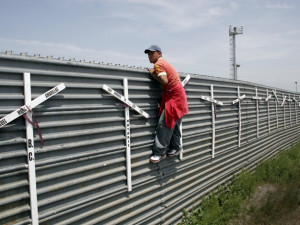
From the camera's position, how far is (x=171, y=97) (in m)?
4.01

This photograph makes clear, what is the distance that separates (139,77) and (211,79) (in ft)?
8.01

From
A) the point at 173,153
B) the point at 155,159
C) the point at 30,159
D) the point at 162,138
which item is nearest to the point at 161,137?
the point at 162,138

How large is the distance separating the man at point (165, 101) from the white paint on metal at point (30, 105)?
1.55 meters

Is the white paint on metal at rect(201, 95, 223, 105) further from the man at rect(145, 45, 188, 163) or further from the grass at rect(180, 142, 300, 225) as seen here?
the grass at rect(180, 142, 300, 225)

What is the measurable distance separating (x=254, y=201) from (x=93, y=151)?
15.2ft

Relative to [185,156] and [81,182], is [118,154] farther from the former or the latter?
[185,156]

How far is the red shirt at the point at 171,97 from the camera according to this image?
390cm

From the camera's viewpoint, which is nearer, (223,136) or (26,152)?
(26,152)

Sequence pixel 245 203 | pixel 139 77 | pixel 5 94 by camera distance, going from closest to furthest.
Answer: pixel 5 94 → pixel 139 77 → pixel 245 203

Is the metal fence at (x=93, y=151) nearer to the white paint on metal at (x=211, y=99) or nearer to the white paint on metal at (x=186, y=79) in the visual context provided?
the white paint on metal at (x=211, y=99)

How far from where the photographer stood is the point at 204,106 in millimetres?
5559

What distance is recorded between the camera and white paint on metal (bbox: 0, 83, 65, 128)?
2.42 meters

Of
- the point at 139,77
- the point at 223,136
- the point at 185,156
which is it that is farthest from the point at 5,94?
the point at 223,136

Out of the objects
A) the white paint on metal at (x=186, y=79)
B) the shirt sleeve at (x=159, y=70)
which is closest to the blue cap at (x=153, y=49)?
the shirt sleeve at (x=159, y=70)
